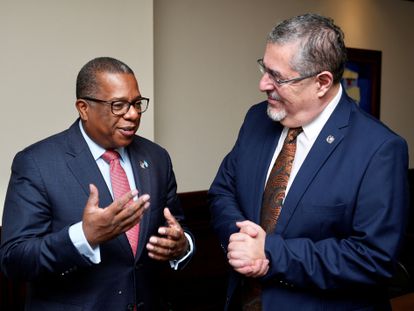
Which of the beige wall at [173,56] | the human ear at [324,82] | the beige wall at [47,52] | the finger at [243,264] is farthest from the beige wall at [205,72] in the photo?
the finger at [243,264]

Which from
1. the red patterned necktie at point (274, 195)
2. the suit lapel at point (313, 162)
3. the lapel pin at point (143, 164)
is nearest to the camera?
the suit lapel at point (313, 162)

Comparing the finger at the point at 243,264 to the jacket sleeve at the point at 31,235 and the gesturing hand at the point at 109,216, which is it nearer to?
the gesturing hand at the point at 109,216

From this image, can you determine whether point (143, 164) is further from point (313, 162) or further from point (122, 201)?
point (313, 162)

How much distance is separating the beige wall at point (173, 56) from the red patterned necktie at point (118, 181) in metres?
1.00

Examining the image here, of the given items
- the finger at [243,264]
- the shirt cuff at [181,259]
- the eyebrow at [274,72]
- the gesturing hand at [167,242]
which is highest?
the eyebrow at [274,72]

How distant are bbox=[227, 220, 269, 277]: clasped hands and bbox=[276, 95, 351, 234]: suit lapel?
0.11 metres

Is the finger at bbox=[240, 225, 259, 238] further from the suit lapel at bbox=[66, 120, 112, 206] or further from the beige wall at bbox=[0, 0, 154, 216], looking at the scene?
the beige wall at bbox=[0, 0, 154, 216]

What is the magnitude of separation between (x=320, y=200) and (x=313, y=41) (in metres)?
0.59

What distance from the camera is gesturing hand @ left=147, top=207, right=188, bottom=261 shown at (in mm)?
1713

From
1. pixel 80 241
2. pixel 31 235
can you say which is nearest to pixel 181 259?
pixel 80 241

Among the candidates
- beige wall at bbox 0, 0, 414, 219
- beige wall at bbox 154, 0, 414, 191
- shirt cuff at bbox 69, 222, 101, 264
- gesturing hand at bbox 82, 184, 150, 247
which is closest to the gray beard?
gesturing hand at bbox 82, 184, 150, 247

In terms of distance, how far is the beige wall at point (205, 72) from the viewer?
3521 millimetres

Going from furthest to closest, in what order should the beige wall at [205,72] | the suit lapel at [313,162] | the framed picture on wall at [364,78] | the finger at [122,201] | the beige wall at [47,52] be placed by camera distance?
the framed picture on wall at [364,78], the beige wall at [205,72], the beige wall at [47,52], the suit lapel at [313,162], the finger at [122,201]

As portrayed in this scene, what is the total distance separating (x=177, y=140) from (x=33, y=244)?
2.05 meters
